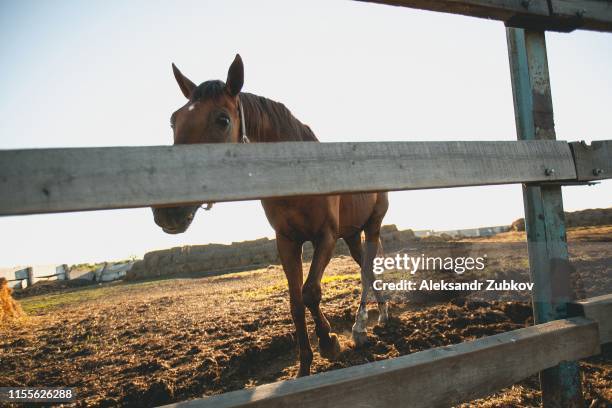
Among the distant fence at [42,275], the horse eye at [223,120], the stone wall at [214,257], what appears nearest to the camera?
the horse eye at [223,120]

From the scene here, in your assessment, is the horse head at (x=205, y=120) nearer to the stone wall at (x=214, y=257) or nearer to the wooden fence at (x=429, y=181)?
the wooden fence at (x=429, y=181)

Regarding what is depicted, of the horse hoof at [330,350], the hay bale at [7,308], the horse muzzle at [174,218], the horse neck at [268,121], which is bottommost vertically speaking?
the hay bale at [7,308]

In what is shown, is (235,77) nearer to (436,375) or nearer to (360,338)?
(436,375)

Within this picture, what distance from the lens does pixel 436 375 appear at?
4.23 ft

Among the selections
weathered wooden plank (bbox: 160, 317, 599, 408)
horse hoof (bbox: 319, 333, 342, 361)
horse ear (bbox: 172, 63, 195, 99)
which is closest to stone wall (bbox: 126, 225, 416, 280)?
horse hoof (bbox: 319, 333, 342, 361)

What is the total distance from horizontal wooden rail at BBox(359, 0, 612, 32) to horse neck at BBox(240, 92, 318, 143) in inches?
62.9

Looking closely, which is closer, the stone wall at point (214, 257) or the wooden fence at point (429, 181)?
the wooden fence at point (429, 181)

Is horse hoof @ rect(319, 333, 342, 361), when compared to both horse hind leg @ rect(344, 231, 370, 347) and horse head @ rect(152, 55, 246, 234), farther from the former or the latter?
horse head @ rect(152, 55, 246, 234)

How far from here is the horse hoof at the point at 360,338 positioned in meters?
3.81

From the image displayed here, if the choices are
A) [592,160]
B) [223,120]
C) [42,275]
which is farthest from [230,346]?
[42,275]

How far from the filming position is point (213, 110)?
7.73 ft

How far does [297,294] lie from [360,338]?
1.26m

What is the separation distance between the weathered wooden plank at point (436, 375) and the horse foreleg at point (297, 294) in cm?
182

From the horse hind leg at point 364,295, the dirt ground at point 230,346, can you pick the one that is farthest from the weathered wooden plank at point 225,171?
the horse hind leg at point 364,295
